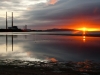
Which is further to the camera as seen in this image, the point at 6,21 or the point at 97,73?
the point at 6,21

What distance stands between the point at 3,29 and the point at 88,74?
16526 cm

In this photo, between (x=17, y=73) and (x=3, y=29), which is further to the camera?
(x=3, y=29)

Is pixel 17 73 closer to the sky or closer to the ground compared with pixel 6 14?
closer to the ground

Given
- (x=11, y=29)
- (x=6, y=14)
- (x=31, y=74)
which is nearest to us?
(x=31, y=74)

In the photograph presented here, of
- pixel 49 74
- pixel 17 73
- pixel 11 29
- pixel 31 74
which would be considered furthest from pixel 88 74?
pixel 11 29

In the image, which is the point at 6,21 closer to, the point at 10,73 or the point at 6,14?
the point at 6,14

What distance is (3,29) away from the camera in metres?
170

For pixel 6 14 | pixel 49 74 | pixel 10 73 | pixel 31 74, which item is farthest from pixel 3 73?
pixel 6 14

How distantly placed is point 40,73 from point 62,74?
1.54 metres

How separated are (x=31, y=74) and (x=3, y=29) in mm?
164501

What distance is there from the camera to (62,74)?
12.1 meters

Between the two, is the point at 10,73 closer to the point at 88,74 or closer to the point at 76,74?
the point at 76,74

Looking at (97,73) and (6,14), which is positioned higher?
(6,14)

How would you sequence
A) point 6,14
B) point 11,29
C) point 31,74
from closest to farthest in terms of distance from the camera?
point 31,74, point 6,14, point 11,29
